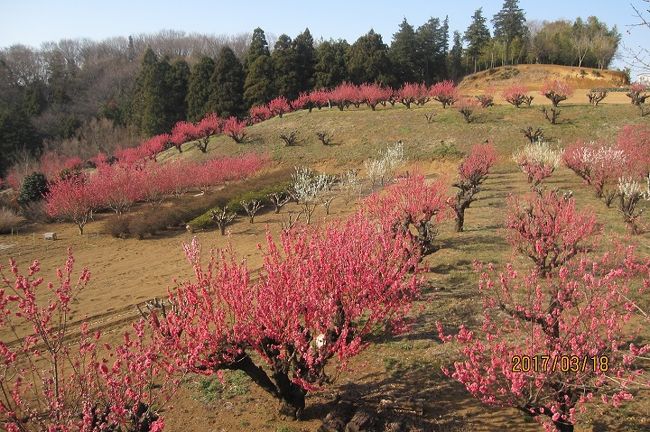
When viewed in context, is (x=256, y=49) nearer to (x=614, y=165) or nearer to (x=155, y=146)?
(x=155, y=146)

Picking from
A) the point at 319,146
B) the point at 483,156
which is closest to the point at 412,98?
the point at 319,146

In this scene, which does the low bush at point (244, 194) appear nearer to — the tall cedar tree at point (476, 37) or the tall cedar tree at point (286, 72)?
the tall cedar tree at point (286, 72)

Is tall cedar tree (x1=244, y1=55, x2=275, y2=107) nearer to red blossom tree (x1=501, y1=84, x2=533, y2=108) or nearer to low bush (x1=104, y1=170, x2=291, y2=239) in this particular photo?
red blossom tree (x1=501, y1=84, x2=533, y2=108)

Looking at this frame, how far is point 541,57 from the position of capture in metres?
63.6

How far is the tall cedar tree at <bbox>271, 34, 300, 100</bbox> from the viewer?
47.5 metres

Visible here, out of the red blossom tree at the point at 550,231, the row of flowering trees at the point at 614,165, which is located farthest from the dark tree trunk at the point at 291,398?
the row of flowering trees at the point at 614,165

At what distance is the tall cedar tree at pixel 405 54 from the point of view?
53.1 meters

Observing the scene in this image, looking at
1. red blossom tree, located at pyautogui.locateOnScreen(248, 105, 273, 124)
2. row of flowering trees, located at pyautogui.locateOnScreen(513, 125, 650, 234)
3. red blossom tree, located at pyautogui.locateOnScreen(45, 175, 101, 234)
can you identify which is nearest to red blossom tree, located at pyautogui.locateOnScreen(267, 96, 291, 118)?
red blossom tree, located at pyautogui.locateOnScreen(248, 105, 273, 124)

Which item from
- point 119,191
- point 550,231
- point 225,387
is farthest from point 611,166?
point 119,191

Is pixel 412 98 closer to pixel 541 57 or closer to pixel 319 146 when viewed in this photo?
pixel 319 146

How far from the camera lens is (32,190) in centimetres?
2616

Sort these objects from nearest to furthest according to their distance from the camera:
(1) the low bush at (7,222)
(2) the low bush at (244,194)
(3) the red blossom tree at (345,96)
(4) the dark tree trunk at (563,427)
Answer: (4) the dark tree trunk at (563,427), (2) the low bush at (244,194), (1) the low bush at (7,222), (3) the red blossom tree at (345,96)

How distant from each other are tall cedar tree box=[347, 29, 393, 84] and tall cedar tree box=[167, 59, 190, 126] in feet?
59.2

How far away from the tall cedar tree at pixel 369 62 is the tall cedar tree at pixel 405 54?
286 cm
